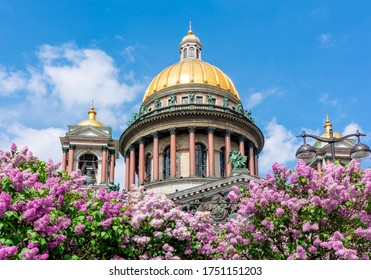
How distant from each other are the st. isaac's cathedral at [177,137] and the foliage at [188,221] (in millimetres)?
29594

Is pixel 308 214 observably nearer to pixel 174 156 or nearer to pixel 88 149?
pixel 88 149

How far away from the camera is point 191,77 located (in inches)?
2212

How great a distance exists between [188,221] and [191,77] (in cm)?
3973

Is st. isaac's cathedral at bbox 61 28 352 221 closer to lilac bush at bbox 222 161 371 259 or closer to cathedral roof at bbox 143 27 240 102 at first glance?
cathedral roof at bbox 143 27 240 102

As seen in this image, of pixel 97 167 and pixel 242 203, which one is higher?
pixel 97 167

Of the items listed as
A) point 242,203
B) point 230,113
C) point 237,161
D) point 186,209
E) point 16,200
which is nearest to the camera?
point 16,200

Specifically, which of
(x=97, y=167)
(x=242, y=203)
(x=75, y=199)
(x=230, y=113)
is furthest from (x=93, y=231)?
(x=230, y=113)

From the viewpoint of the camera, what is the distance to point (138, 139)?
55156mm

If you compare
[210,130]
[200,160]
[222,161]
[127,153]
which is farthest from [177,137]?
[127,153]

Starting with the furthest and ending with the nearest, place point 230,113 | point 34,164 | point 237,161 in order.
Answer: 1. point 230,113
2. point 237,161
3. point 34,164

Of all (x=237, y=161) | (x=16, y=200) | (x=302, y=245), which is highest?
(x=237, y=161)

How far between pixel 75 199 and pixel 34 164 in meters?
3.71

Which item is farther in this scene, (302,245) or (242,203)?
(242,203)

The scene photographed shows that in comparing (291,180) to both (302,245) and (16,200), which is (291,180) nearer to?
(302,245)
